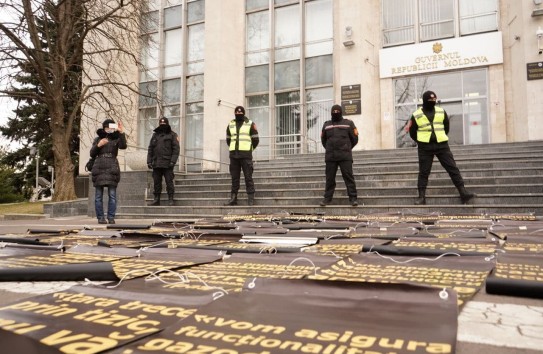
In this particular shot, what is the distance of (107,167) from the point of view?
347 inches

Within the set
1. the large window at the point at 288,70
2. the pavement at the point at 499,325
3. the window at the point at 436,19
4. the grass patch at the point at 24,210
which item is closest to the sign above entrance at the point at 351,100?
the large window at the point at 288,70

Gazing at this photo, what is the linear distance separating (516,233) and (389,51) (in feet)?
46.4

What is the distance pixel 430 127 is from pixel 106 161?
6.37 metres

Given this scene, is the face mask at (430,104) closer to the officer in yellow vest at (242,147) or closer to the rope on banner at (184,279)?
the officer in yellow vest at (242,147)

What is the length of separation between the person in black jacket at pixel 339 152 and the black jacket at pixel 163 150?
3989mm

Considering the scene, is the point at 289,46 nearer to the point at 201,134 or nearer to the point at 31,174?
→ the point at 201,134

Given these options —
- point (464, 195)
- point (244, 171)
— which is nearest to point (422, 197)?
point (464, 195)

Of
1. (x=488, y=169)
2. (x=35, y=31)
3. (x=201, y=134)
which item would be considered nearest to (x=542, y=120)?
(x=488, y=169)

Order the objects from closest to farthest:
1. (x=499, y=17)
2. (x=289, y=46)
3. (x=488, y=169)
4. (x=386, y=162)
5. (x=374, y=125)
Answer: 1. (x=488, y=169)
2. (x=386, y=162)
3. (x=499, y=17)
4. (x=374, y=125)
5. (x=289, y=46)

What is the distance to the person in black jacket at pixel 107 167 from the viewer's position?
8.73m

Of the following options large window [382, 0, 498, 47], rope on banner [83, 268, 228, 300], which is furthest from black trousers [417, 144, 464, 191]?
large window [382, 0, 498, 47]

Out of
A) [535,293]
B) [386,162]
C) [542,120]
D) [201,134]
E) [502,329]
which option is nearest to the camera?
[502,329]

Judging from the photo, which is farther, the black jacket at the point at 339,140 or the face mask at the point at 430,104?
the black jacket at the point at 339,140

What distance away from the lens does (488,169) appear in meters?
9.30
